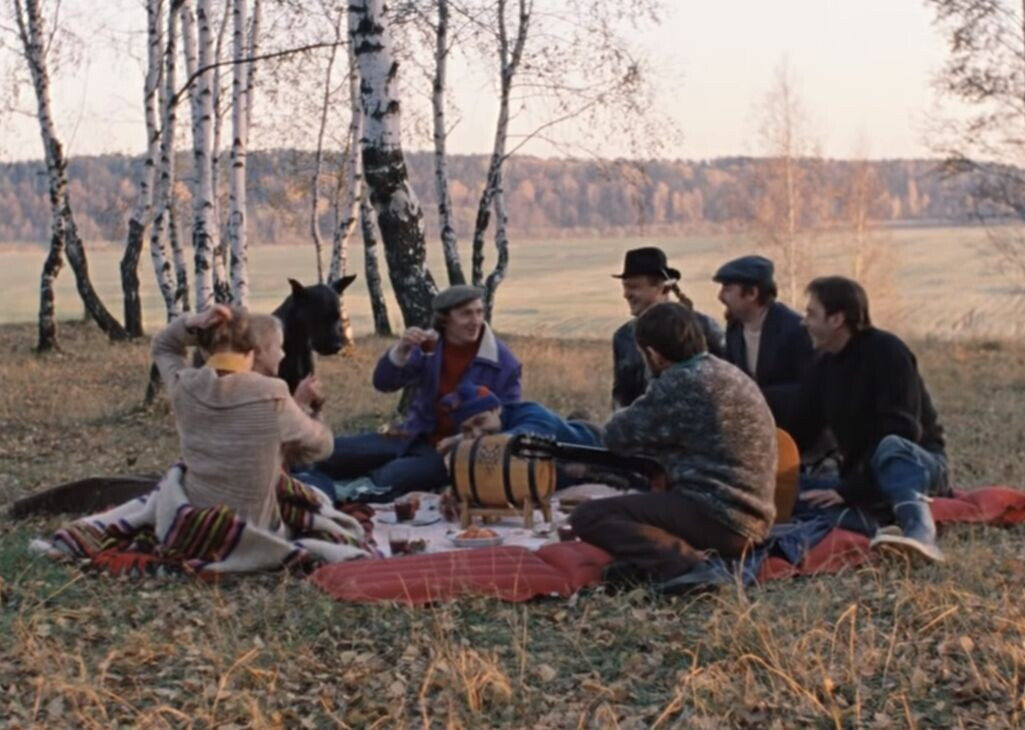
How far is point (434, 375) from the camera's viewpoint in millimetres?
8336

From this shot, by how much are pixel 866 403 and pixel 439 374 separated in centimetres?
260

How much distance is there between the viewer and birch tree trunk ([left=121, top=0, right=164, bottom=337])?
18188mm

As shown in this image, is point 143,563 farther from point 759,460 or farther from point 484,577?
point 759,460

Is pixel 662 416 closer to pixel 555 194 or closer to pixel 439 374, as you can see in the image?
pixel 439 374

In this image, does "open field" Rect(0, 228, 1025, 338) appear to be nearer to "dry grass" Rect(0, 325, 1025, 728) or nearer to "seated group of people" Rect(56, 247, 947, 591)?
"seated group of people" Rect(56, 247, 947, 591)

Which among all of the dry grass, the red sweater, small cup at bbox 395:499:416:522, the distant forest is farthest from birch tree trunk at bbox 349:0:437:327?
the distant forest

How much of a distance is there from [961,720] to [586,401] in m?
10.3

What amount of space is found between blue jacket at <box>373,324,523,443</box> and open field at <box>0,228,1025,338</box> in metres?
18.7

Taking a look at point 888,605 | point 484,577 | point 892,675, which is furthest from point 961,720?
point 484,577

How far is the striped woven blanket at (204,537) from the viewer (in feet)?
20.6

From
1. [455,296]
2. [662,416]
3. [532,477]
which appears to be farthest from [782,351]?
[662,416]

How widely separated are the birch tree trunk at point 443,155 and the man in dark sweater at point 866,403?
37.0ft

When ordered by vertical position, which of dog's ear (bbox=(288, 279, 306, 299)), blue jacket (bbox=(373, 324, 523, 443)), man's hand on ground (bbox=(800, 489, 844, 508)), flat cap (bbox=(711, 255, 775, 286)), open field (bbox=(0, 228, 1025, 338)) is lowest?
open field (bbox=(0, 228, 1025, 338))

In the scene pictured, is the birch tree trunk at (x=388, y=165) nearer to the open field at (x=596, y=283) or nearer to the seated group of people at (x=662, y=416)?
the seated group of people at (x=662, y=416)
